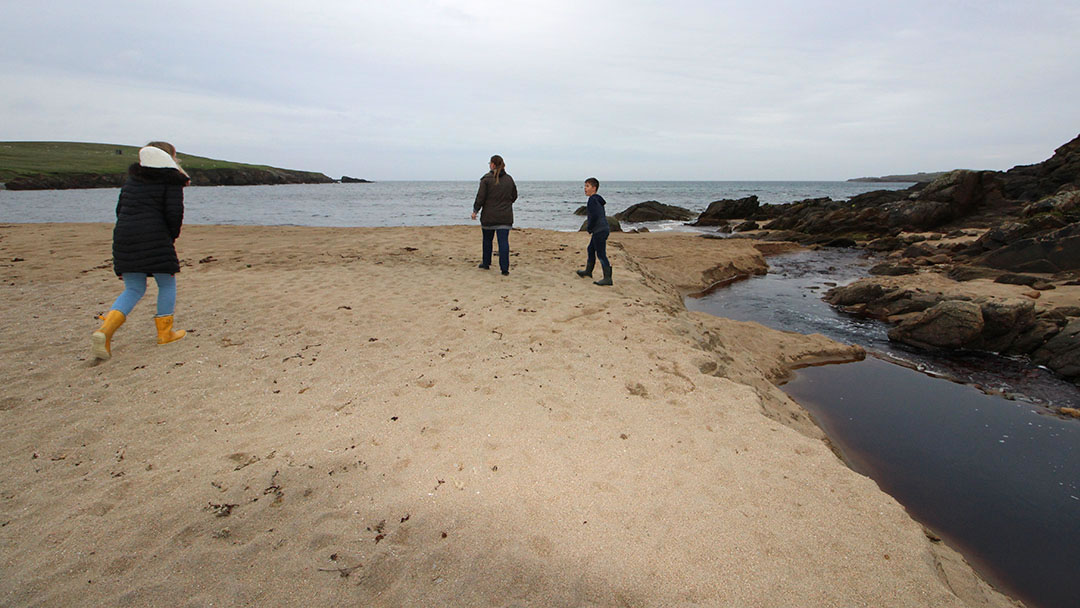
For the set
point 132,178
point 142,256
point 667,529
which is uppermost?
point 132,178

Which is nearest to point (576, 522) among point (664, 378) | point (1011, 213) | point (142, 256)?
point (664, 378)

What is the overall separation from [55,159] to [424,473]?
10416cm

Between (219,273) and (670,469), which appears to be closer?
(670,469)

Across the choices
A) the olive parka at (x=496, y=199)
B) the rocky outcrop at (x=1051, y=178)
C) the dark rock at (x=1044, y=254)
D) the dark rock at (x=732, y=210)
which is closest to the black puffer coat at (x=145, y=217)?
the olive parka at (x=496, y=199)

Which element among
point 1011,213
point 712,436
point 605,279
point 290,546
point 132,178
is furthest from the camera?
point 1011,213

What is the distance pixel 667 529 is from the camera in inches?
107

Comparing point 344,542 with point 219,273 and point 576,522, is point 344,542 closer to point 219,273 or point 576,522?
point 576,522

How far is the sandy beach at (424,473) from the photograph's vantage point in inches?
92.8

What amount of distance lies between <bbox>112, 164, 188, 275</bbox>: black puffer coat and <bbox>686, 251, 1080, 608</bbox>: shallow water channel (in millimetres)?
7035

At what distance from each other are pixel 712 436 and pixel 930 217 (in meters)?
25.0

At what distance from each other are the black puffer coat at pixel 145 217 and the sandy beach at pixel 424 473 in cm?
92

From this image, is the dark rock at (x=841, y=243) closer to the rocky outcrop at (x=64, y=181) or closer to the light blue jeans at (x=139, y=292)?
the light blue jeans at (x=139, y=292)

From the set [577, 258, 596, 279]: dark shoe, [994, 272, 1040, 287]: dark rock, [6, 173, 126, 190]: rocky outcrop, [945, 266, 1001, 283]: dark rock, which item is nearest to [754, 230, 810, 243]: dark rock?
[945, 266, 1001, 283]: dark rock

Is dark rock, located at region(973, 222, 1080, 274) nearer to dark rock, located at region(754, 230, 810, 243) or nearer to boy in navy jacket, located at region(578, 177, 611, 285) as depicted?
dark rock, located at region(754, 230, 810, 243)
